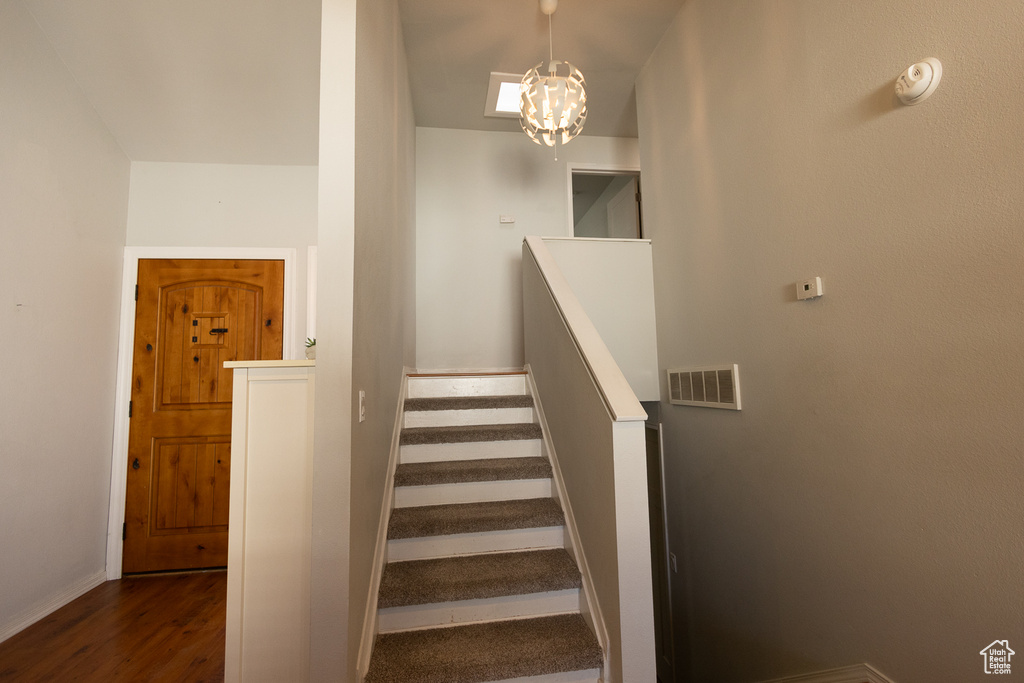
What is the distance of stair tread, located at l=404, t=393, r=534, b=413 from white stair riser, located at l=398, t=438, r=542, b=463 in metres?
0.30

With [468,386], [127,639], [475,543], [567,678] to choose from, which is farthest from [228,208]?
[567,678]

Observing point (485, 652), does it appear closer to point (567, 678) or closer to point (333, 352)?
point (567, 678)

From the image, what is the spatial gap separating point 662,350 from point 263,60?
3.11m

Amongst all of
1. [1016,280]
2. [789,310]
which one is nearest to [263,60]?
[789,310]

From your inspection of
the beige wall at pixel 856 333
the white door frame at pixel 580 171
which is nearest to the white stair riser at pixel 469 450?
the beige wall at pixel 856 333

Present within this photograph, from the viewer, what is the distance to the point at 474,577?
6.64 ft

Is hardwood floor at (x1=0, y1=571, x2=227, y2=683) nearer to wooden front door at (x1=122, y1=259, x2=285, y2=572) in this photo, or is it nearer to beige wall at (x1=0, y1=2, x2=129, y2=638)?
beige wall at (x1=0, y1=2, x2=129, y2=638)

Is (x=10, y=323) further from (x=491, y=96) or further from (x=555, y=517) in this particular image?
(x=491, y=96)

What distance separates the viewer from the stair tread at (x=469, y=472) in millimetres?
2486

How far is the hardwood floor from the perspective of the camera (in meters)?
2.15

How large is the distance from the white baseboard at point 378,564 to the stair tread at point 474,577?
0.05 m

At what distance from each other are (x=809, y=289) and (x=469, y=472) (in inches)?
71.7

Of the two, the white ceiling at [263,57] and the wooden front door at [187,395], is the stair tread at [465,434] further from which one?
the white ceiling at [263,57]

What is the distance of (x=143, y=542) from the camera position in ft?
11.1
